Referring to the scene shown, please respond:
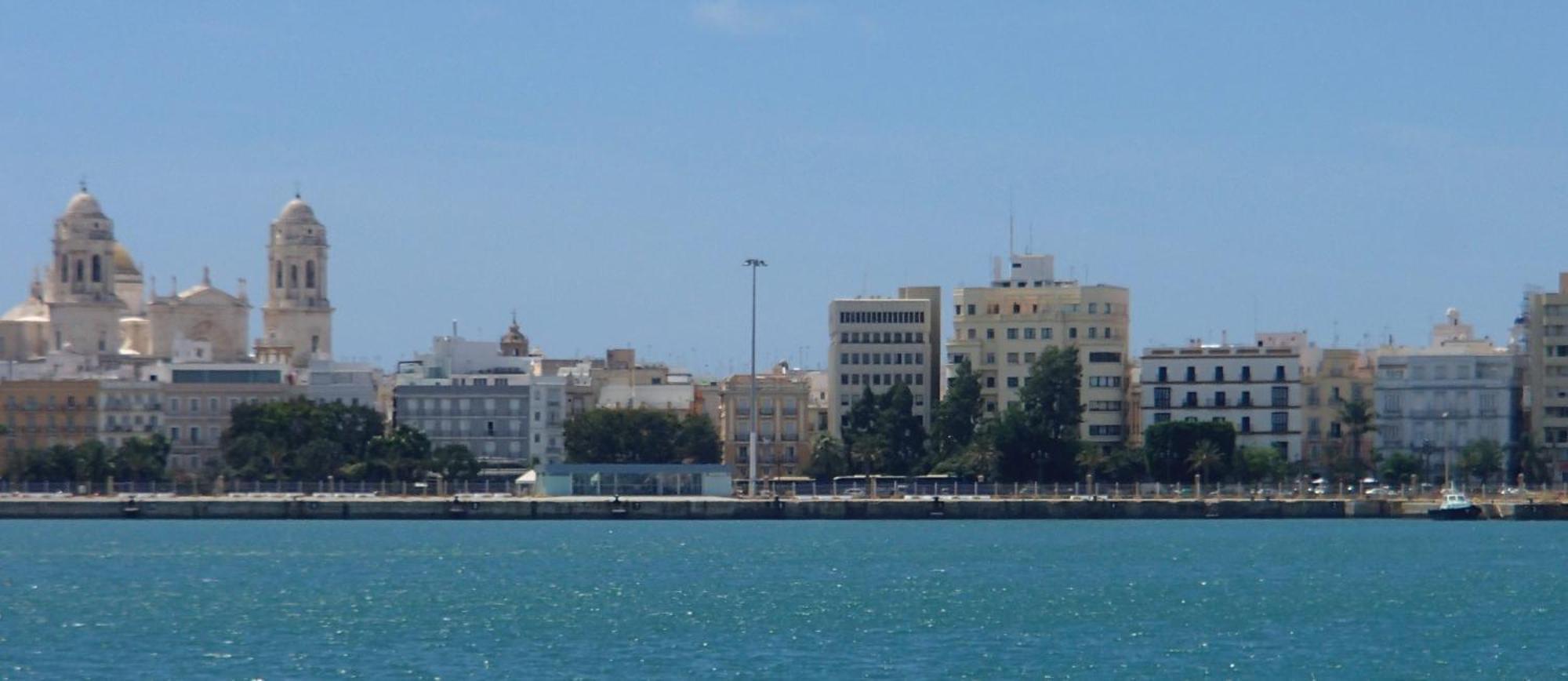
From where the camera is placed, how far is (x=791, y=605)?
2783 inches

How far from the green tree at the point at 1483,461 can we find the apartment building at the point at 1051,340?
1650 cm

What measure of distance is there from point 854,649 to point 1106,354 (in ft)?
300

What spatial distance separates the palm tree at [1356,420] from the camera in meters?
141

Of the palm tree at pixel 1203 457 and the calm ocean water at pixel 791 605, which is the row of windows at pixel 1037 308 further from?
the calm ocean water at pixel 791 605

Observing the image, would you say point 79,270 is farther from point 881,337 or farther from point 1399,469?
point 1399,469

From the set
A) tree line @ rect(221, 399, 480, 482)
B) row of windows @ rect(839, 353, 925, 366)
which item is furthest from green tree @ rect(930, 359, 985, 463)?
tree line @ rect(221, 399, 480, 482)

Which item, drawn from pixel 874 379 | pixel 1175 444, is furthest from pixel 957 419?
pixel 874 379

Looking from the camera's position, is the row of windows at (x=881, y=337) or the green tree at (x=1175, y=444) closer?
the green tree at (x=1175, y=444)

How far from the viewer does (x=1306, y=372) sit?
488 ft

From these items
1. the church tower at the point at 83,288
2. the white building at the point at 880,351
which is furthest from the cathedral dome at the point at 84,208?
the white building at the point at 880,351

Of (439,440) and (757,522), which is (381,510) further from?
(439,440)

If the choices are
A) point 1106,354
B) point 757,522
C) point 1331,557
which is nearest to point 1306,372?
point 1106,354

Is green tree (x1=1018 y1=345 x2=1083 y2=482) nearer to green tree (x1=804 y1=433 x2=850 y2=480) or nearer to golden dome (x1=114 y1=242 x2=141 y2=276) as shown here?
green tree (x1=804 y1=433 x2=850 y2=480)

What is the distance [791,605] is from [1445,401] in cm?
7895
